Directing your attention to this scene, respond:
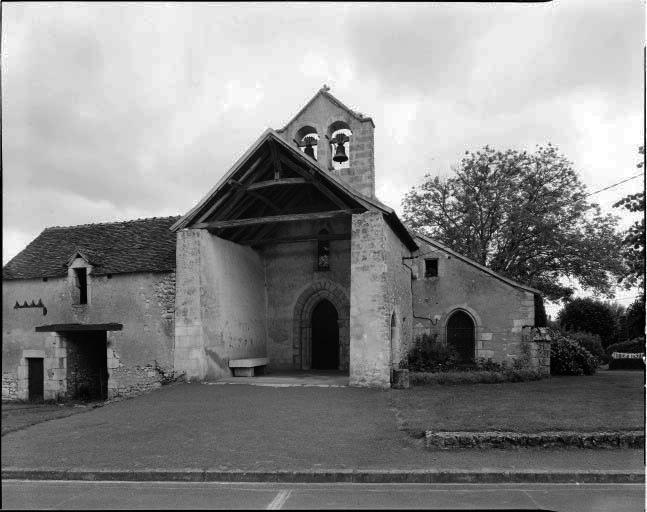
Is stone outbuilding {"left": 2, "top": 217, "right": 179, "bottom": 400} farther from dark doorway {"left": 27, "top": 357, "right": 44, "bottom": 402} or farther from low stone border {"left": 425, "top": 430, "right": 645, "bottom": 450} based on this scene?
low stone border {"left": 425, "top": 430, "right": 645, "bottom": 450}

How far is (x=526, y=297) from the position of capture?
1788 centimetres

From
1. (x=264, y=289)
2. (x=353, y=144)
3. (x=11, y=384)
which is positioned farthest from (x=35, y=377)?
(x=353, y=144)

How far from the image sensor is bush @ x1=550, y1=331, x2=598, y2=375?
19141 millimetres

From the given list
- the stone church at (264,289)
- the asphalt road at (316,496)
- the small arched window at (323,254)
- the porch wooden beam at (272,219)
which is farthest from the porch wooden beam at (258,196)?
the asphalt road at (316,496)

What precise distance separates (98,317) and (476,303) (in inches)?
480

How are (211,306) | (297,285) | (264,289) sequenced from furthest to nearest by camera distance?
1. (264,289)
2. (297,285)
3. (211,306)

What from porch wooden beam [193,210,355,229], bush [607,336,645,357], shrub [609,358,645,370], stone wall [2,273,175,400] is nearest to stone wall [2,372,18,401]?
stone wall [2,273,175,400]

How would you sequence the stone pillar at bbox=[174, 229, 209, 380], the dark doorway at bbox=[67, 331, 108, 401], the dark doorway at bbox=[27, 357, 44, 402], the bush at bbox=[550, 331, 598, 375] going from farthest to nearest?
the bush at bbox=[550, 331, 598, 375], the dark doorway at bbox=[67, 331, 108, 401], the dark doorway at bbox=[27, 357, 44, 402], the stone pillar at bbox=[174, 229, 209, 380]

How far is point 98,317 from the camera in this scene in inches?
626

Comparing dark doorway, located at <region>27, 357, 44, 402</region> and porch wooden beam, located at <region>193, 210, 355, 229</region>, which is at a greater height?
porch wooden beam, located at <region>193, 210, 355, 229</region>

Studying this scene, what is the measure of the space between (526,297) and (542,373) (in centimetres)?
→ 250

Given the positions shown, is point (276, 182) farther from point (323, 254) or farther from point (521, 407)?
point (521, 407)

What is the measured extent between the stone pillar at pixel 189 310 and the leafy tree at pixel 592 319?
26.4m

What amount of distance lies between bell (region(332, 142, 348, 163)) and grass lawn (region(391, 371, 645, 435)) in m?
7.12
